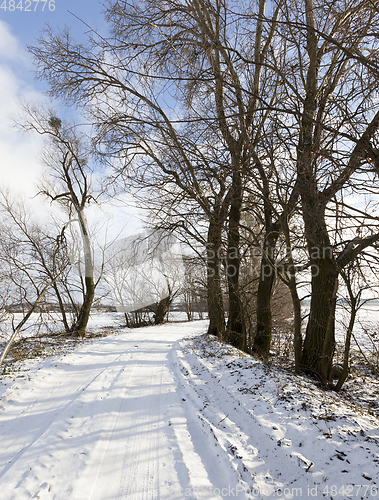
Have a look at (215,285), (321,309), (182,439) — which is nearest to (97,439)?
(182,439)

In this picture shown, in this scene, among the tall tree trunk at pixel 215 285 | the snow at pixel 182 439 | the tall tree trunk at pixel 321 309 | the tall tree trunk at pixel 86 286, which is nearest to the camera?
the snow at pixel 182 439

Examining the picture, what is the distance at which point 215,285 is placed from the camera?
32.4ft

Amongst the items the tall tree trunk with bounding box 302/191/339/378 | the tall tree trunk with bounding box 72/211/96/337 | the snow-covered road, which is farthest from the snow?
the tall tree trunk with bounding box 72/211/96/337

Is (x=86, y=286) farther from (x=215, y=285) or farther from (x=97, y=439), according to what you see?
(x=97, y=439)

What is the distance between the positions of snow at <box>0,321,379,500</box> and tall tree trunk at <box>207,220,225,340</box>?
4884mm

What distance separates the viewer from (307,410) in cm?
344

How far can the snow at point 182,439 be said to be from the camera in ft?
7.63

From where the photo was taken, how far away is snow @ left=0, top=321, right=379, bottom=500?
91.5 inches

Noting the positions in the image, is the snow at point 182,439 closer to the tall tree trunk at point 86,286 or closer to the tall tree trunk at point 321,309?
the tall tree trunk at point 321,309

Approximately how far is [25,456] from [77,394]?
5.41 ft

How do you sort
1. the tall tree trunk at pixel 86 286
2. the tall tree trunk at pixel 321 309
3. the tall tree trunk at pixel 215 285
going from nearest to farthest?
the tall tree trunk at pixel 321 309, the tall tree trunk at pixel 215 285, the tall tree trunk at pixel 86 286

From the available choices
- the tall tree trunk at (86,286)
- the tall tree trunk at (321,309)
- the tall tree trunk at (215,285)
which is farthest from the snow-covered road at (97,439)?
the tall tree trunk at (86,286)

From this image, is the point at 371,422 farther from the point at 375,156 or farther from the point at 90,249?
the point at 90,249

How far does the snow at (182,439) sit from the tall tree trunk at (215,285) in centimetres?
488
